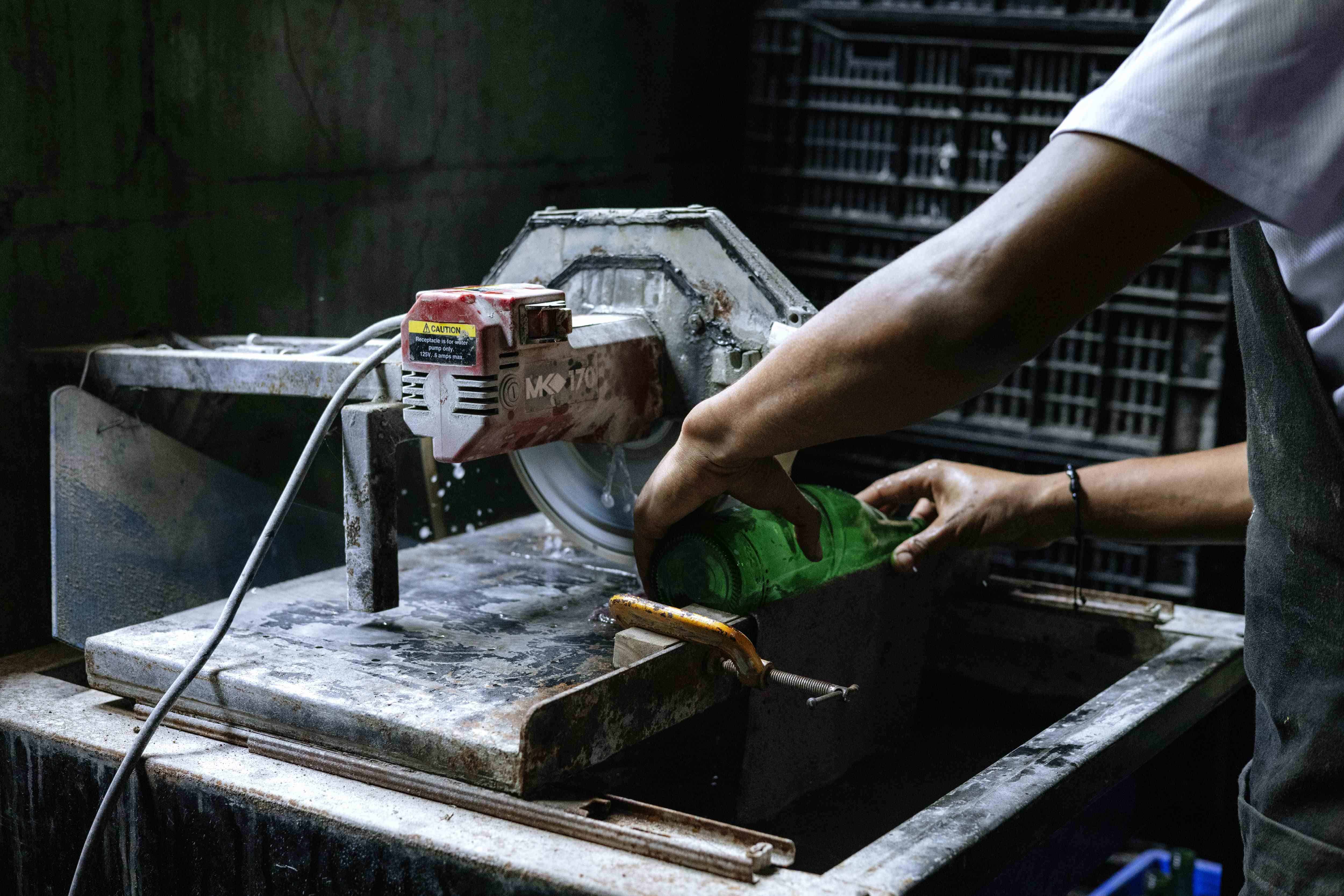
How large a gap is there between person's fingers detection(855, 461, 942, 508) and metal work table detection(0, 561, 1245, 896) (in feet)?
1.21

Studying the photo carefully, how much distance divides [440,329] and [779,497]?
0.38m

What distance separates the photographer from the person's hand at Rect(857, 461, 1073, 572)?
1.67 metres

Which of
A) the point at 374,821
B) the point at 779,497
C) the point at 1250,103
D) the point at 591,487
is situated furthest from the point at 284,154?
the point at 1250,103

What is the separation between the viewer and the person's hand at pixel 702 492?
121 centimetres

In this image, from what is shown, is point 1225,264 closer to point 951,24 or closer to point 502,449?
point 951,24

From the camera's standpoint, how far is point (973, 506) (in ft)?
5.56

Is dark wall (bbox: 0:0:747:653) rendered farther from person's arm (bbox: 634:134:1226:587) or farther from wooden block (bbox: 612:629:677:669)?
person's arm (bbox: 634:134:1226:587)

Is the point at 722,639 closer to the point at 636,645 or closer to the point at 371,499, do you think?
the point at 636,645

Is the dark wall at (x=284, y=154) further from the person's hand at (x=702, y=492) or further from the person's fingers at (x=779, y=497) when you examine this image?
the person's fingers at (x=779, y=497)

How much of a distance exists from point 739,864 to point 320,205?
1465mm

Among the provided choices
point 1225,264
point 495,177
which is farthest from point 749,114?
point 1225,264

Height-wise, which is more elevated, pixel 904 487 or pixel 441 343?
pixel 441 343

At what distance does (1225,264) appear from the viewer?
2562 mm

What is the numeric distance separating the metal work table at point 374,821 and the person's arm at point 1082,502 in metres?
0.19
